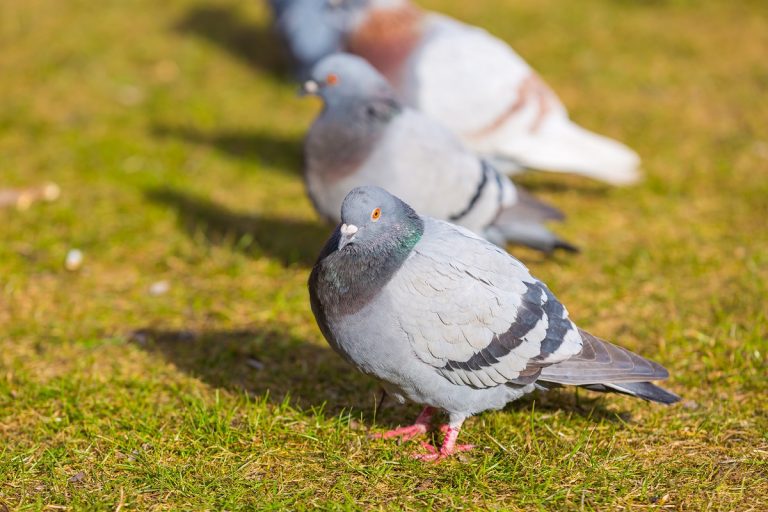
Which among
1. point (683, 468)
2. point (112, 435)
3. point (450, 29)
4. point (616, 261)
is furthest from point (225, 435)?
point (450, 29)

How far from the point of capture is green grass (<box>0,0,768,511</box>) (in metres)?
3.54

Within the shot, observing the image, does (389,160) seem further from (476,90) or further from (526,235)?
(476,90)

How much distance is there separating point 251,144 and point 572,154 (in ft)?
9.61

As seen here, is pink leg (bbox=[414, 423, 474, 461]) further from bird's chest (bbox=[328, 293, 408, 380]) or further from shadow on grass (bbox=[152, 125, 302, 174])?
shadow on grass (bbox=[152, 125, 302, 174])

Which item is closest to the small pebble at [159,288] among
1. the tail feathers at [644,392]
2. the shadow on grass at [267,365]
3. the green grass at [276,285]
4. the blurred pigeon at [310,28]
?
the green grass at [276,285]

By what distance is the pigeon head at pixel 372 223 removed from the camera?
3.45m

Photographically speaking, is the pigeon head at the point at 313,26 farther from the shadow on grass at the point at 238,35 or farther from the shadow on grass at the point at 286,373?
the shadow on grass at the point at 286,373

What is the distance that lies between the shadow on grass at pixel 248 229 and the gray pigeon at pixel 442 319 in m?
2.32

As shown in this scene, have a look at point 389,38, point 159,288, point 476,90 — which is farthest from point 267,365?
point 389,38

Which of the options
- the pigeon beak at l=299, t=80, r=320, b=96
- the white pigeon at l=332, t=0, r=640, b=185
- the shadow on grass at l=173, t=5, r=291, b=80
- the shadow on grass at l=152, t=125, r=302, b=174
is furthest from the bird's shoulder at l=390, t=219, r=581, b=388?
the shadow on grass at l=173, t=5, r=291, b=80

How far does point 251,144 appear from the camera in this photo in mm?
7859

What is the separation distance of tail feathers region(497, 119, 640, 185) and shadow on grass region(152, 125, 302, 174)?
6.52 feet

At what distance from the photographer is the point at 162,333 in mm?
4918

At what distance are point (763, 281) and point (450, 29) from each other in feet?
9.09
